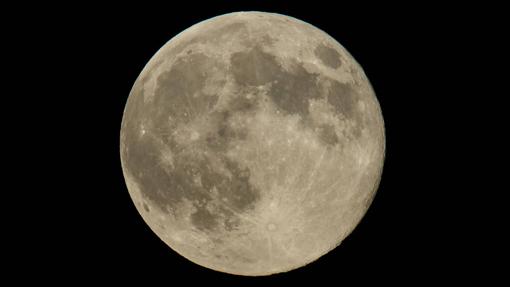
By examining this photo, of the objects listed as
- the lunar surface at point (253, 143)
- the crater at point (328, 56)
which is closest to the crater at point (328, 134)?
the lunar surface at point (253, 143)

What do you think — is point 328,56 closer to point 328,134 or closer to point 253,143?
point 328,134

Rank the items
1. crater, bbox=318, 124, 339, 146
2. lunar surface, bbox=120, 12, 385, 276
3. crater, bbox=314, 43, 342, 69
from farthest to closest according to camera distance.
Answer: crater, bbox=314, 43, 342, 69 → crater, bbox=318, 124, 339, 146 → lunar surface, bbox=120, 12, 385, 276

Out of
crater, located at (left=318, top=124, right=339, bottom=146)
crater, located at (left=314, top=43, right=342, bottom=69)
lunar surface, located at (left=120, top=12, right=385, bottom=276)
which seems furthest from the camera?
crater, located at (left=314, top=43, right=342, bottom=69)

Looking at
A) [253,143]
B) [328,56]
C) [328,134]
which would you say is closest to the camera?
[253,143]

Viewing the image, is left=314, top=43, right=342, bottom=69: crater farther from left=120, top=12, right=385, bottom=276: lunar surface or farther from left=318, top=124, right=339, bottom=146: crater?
left=318, top=124, right=339, bottom=146: crater

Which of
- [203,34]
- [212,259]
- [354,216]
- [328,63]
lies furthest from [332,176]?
[203,34]

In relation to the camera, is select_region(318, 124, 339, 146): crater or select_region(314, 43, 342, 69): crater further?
select_region(314, 43, 342, 69): crater

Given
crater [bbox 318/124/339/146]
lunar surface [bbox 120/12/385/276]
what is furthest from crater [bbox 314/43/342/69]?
crater [bbox 318/124/339/146]

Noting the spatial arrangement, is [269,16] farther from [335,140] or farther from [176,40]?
[335,140]

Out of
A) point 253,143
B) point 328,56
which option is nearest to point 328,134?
point 253,143
